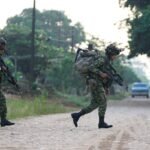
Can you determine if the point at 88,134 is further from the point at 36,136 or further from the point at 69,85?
the point at 69,85

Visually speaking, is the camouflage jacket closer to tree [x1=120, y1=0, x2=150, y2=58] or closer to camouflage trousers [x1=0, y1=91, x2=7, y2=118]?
camouflage trousers [x1=0, y1=91, x2=7, y2=118]

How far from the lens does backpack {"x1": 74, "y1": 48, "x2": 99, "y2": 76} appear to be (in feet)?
38.9

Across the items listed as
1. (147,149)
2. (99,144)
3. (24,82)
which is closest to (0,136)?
(99,144)

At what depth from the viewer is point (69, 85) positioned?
58531 millimetres

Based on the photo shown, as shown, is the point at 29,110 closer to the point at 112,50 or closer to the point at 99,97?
the point at 99,97

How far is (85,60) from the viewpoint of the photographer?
11891mm

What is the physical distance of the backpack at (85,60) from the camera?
38.9 ft

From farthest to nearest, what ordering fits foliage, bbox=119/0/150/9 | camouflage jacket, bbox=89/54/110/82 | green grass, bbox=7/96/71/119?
foliage, bbox=119/0/150/9 < green grass, bbox=7/96/71/119 < camouflage jacket, bbox=89/54/110/82

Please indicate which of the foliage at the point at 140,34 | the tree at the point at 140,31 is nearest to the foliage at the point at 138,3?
the tree at the point at 140,31

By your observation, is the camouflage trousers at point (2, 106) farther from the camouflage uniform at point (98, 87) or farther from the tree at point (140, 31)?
the tree at point (140, 31)

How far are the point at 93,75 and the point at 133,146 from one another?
11.6 feet

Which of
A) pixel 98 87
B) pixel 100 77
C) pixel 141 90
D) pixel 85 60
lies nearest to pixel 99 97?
pixel 98 87

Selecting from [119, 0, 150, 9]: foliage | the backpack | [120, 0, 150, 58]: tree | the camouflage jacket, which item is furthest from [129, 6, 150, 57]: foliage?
the backpack

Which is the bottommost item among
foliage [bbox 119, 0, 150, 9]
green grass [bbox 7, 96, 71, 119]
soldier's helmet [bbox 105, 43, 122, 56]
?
green grass [bbox 7, 96, 71, 119]
